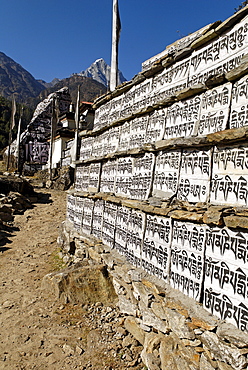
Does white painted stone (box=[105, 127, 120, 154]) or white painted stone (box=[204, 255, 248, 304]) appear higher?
white painted stone (box=[105, 127, 120, 154])

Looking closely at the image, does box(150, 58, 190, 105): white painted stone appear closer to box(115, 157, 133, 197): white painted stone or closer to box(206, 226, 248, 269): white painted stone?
box(115, 157, 133, 197): white painted stone

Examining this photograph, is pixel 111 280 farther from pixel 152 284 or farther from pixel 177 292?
pixel 177 292

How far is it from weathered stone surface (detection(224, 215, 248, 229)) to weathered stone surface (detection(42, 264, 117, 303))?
3325 mm

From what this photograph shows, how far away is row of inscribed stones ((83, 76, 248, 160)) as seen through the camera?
10.9 feet

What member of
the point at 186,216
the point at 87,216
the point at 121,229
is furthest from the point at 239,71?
the point at 87,216

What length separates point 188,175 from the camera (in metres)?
3.93

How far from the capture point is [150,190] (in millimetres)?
4832

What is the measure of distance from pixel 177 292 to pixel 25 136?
107 ft

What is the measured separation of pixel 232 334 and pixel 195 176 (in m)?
1.98

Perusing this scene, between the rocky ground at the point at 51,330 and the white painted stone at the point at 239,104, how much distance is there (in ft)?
11.6

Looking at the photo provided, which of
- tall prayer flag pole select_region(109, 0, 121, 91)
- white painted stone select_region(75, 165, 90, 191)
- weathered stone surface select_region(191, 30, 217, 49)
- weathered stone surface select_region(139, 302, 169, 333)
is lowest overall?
weathered stone surface select_region(139, 302, 169, 333)

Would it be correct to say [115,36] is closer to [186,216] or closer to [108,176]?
[108,176]

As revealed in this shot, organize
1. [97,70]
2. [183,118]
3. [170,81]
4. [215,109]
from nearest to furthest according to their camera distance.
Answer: [215,109]
[183,118]
[170,81]
[97,70]

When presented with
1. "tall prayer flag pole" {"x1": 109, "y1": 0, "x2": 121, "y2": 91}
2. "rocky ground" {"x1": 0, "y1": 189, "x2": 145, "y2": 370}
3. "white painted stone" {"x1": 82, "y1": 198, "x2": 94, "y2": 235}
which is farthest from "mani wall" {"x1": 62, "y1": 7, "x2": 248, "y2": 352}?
"tall prayer flag pole" {"x1": 109, "y1": 0, "x2": 121, "y2": 91}
